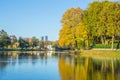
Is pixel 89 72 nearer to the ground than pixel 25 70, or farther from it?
nearer to the ground

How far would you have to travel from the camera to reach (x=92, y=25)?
75.4 m

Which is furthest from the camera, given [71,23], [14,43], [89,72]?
[14,43]

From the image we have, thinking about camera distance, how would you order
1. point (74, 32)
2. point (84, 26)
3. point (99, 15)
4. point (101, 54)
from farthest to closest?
point (74, 32) → point (84, 26) → point (99, 15) → point (101, 54)

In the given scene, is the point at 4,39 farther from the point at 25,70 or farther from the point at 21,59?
the point at 25,70

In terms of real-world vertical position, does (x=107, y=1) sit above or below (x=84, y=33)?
above

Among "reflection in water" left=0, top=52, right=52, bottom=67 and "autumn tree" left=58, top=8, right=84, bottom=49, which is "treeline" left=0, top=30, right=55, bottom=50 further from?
"reflection in water" left=0, top=52, right=52, bottom=67

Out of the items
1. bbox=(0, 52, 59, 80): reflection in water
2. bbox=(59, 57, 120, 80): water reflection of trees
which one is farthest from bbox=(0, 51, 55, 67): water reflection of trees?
bbox=(59, 57, 120, 80): water reflection of trees

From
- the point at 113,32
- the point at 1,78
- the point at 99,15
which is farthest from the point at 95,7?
the point at 1,78

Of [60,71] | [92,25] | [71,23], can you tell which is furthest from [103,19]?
A: [60,71]

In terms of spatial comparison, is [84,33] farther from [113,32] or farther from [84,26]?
[113,32]

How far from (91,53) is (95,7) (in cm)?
1143

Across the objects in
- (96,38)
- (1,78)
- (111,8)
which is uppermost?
(111,8)

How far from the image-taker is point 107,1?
249ft

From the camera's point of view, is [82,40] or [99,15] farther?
[82,40]
